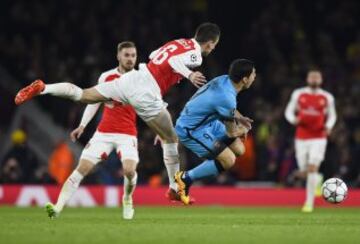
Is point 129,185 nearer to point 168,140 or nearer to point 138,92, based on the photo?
point 168,140

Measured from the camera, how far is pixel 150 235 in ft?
31.7

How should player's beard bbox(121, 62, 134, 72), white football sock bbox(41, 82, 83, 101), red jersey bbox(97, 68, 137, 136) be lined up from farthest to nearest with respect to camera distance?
1. player's beard bbox(121, 62, 134, 72)
2. red jersey bbox(97, 68, 137, 136)
3. white football sock bbox(41, 82, 83, 101)

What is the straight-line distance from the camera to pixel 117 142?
12578mm

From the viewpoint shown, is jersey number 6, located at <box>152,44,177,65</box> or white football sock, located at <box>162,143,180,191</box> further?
white football sock, located at <box>162,143,180,191</box>

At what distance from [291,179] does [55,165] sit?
5.41m

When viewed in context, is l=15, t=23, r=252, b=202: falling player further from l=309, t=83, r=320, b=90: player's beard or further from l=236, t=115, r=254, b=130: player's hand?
l=309, t=83, r=320, b=90: player's beard

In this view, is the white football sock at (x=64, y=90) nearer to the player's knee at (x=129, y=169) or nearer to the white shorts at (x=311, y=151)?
the player's knee at (x=129, y=169)

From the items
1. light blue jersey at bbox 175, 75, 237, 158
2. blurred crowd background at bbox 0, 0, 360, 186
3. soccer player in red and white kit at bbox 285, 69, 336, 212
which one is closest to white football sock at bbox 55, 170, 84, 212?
light blue jersey at bbox 175, 75, 237, 158

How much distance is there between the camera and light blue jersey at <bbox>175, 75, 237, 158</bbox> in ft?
39.3

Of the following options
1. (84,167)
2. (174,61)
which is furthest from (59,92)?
(174,61)

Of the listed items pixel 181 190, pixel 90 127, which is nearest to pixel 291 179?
pixel 90 127

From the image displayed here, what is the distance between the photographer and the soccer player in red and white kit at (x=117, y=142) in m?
12.3

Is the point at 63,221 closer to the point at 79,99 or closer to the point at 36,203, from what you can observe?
the point at 79,99

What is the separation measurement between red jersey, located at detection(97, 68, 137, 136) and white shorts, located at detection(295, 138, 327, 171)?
5532 millimetres
